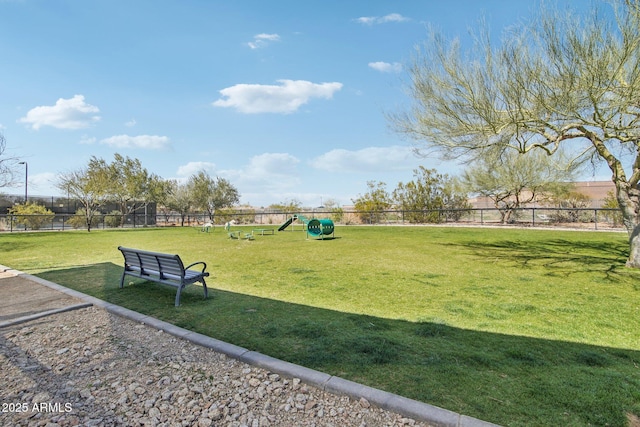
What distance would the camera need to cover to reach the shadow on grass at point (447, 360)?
234 centimetres

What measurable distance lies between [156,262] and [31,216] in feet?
78.2

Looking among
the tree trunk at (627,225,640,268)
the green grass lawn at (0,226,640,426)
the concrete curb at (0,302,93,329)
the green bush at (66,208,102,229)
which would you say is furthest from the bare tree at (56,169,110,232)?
the tree trunk at (627,225,640,268)

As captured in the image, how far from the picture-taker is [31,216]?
22.2 metres

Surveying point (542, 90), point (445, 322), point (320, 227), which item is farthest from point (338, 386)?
point (320, 227)

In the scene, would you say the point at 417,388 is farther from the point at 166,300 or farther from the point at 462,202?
the point at 462,202

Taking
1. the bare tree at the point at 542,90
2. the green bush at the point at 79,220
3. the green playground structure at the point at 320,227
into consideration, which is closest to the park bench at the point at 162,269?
the bare tree at the point at 542,90

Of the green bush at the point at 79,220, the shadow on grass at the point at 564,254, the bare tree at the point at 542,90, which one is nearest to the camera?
the bare tree at the point at 542,90

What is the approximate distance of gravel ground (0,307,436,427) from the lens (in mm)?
2254

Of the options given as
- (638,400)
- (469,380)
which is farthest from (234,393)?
(638,400)

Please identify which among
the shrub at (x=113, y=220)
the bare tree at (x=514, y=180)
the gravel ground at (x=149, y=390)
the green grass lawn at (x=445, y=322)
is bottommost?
the gravel ground at (x=149, y=390)

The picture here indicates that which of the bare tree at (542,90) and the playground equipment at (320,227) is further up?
the bare tree at (542,90)

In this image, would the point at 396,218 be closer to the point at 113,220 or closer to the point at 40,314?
the point at 113,220

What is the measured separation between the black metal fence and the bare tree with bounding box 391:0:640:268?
41.5ft

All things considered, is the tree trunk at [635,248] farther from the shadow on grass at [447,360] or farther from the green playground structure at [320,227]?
the green playground structure at [320,227]
